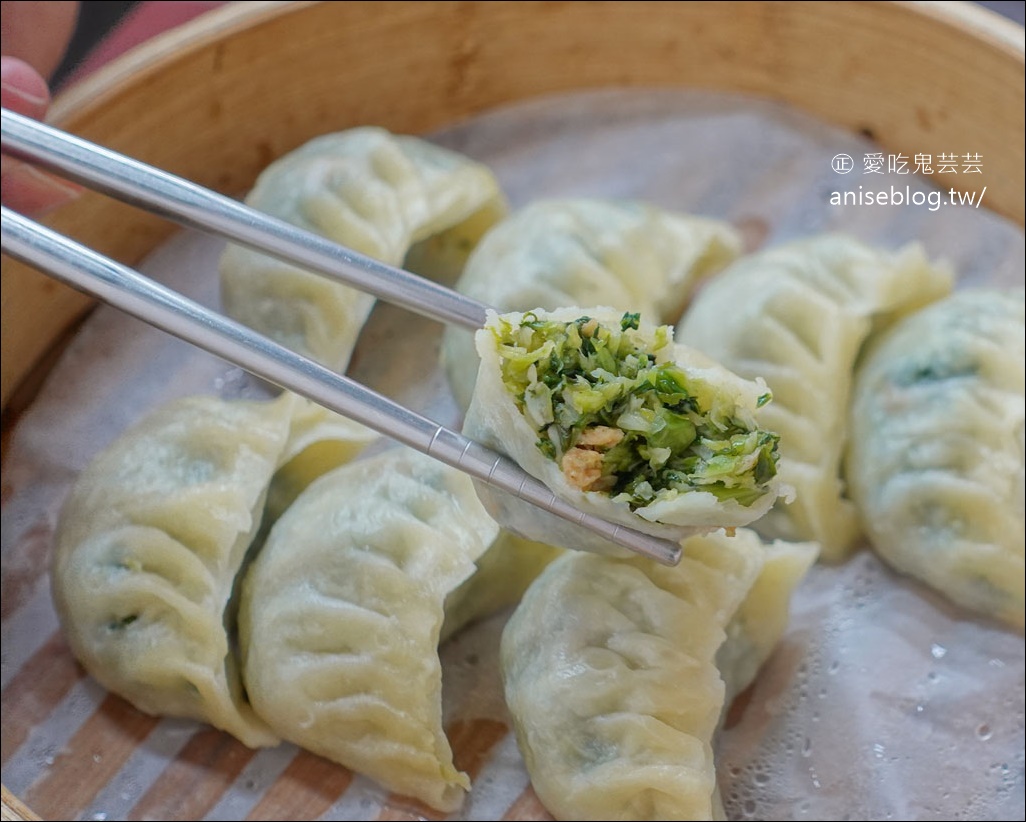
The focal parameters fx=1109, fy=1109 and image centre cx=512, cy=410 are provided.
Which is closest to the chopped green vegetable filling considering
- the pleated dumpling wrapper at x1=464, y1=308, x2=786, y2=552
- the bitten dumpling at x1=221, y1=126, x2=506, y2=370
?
the pleated dumpling wrapper at x1=464, y1=308, x2=786, y2=552

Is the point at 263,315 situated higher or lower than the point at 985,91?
lower

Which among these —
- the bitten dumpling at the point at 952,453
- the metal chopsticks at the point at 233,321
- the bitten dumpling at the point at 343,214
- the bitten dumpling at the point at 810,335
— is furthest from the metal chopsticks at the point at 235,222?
the bitten dumpling at the point at 952,453

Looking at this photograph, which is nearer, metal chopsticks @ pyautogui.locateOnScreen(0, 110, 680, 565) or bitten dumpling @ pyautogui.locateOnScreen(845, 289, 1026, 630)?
metal chopsticks @ pyautogui.locateOnScreen(0, 110, 680, 565)

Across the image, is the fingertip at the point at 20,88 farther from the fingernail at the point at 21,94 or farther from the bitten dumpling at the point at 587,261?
the bitten dumpling at the point at 587,261

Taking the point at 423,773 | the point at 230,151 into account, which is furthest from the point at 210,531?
the point at 230,151

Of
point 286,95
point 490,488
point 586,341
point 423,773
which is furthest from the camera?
point 286,95

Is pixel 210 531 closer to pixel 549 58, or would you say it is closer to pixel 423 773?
pixel 423 773

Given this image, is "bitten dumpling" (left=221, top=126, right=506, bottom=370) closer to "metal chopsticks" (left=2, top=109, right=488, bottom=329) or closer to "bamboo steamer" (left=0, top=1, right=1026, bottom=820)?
"bamboo steamer" (left=0, top=1, right=1026, bottom=820)
